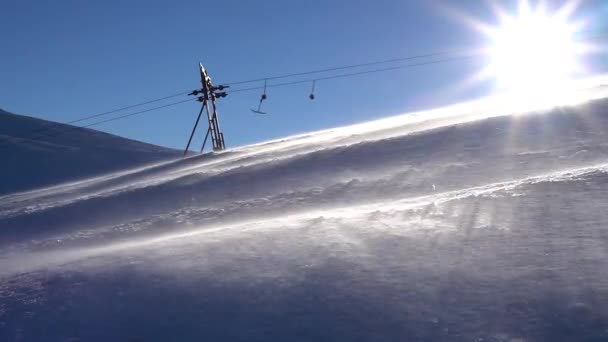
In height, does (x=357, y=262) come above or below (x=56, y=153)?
below

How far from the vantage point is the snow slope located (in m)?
3.40

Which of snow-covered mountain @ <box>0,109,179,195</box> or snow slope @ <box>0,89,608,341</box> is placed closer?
snow slope @ <box>0,89,608,341</box>

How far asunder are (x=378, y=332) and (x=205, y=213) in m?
4.61

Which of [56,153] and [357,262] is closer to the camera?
[357,262]

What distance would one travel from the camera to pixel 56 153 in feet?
118

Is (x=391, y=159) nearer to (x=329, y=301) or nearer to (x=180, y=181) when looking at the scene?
(x=180, y=181)

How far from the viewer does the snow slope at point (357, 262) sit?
134 inches

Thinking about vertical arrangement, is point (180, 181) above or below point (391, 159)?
above

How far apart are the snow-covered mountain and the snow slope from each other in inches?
939

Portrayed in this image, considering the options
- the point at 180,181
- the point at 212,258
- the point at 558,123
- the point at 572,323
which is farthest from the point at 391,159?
the point at 572,323

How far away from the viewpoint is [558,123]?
9203mm

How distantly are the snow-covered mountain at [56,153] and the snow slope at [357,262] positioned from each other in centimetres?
2386

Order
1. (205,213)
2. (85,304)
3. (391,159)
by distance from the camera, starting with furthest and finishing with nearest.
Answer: (391,159)
(205,213)
(85,304)

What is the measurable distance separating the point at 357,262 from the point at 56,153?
35223 mm
